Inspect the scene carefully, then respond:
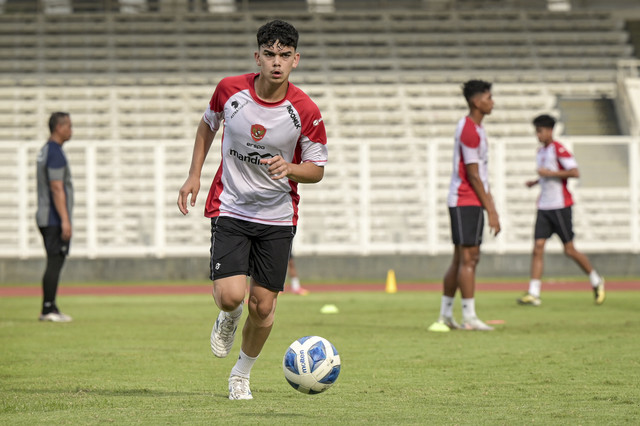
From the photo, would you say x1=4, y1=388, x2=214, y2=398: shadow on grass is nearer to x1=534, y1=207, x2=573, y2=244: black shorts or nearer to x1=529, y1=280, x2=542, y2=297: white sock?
x1=529, y1=280, x2=542, y2=297: white sock

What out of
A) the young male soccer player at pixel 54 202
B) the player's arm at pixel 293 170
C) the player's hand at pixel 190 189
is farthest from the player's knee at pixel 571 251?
the player's hand at pixel 190 189

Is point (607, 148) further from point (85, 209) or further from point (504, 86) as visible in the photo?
point (85, 209)

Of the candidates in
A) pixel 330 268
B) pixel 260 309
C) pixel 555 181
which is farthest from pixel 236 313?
pixel 330 268

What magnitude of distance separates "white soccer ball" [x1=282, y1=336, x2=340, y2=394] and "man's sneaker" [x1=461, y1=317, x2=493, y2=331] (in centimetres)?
478

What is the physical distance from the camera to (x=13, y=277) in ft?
64.1

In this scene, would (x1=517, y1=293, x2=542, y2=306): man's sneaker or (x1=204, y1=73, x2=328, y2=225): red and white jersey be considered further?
(x1=517, y1=293, x2=542, y2=306): man's sneaker

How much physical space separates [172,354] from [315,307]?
17.1 feet

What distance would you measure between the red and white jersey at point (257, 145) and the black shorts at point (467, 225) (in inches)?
169

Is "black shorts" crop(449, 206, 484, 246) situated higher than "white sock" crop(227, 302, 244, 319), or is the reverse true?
"black shorts" crop(449, 206, 484, 246)

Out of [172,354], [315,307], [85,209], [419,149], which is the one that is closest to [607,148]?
[419,149]

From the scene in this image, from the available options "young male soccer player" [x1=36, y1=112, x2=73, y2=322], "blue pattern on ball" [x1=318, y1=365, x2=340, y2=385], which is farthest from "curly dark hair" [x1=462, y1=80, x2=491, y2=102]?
"blue pattern on ball" [x1=318, y1=365, x2=340, y2=385]

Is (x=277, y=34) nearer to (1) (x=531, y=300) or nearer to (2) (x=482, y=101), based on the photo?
(2) (x=482, y=101)

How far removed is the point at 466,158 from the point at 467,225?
655mm

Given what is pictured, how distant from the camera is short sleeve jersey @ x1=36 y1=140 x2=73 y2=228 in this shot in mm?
11555
